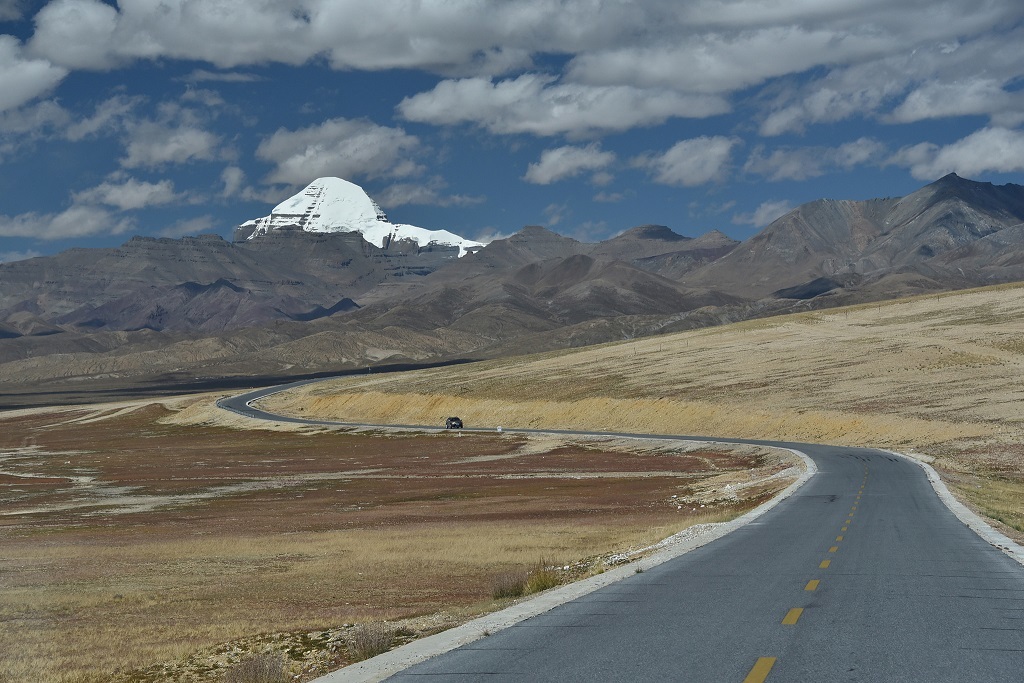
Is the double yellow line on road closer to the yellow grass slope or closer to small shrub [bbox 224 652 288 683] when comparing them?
small shrub [bbox 224 652 288 683]

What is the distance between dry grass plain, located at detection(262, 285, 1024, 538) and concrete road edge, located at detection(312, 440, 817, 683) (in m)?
17.9

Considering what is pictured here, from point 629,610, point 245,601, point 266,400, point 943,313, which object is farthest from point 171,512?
point 266,400

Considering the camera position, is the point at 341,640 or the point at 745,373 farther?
the point at 745,373

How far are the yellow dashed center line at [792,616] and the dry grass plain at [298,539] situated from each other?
17.9ft

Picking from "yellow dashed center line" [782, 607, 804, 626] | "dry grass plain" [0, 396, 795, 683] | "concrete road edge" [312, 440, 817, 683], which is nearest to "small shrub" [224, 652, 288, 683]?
"dry grass plain" [0, 396, 795, 683]

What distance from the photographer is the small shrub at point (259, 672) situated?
13266 mm

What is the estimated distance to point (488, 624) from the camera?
50.1 ft

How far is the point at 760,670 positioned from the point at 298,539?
2595 centimetres

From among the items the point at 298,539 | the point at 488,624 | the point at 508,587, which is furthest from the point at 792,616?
the point at 298,539

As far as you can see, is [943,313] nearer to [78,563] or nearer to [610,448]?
[610,448]

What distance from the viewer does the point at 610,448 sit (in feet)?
309

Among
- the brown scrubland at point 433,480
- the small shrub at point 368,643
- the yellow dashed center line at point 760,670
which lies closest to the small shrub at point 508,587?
the brown scrubland at point 433,480

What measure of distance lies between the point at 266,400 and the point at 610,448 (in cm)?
11068

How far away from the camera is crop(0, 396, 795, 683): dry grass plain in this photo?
17.8 meters
